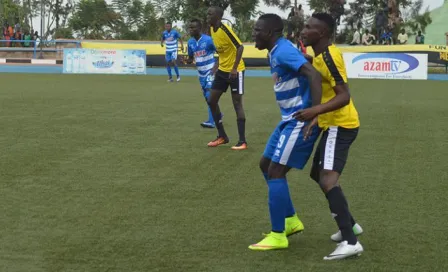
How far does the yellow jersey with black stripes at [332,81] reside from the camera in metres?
5.68

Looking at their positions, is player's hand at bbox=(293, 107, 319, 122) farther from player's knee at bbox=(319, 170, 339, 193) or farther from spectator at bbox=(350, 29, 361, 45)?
spectator at bbox=(350, 29, 361, 45)

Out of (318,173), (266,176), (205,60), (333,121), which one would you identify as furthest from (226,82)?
(333,121)

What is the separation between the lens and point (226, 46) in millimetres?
11594

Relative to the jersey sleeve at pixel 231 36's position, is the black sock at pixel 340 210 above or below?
below

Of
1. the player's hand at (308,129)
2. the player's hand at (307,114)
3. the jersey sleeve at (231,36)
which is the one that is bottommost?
the player's hand at (308,129)

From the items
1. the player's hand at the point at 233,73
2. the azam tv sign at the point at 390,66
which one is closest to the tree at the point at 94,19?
Result: the azam tv sign at the point at 390,66

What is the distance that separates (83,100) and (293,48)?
12.1 meters

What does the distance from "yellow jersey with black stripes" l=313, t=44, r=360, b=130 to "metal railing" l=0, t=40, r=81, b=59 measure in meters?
32.2

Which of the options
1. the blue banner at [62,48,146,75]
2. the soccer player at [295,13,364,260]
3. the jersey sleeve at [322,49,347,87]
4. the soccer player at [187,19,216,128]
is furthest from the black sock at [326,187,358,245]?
the blue banner at [62,48,146,75]

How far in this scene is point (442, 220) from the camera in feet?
22.5

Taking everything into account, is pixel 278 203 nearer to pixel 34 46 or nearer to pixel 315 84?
pixel 315 84

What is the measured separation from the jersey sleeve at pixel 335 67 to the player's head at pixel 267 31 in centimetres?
53

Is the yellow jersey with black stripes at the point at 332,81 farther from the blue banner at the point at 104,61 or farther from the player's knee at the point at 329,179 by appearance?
the blue banner at the point at 104,61

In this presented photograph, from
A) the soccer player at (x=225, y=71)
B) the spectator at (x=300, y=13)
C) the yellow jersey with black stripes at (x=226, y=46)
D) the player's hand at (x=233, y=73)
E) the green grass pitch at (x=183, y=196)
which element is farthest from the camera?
the spectator at (x=300, y=13)
